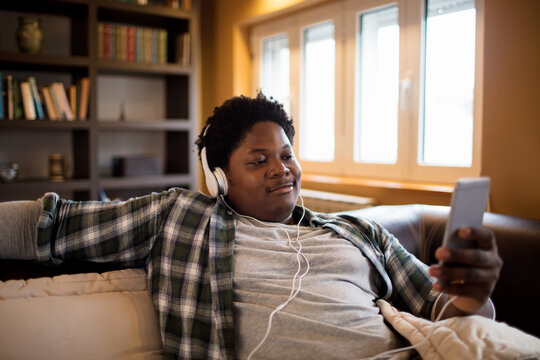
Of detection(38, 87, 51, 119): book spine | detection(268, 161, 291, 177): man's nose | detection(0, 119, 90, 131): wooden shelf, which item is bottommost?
detection(268, 161, 291, 177): man's nose

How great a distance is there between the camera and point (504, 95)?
6.67 ft

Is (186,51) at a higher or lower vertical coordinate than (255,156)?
higher

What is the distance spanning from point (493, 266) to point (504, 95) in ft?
4.34

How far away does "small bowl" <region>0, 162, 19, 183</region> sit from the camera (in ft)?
10.1

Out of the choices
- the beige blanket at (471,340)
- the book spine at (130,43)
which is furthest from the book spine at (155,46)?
the beige blanket at (471,340)

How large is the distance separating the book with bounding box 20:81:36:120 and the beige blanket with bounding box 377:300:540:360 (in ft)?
9.19

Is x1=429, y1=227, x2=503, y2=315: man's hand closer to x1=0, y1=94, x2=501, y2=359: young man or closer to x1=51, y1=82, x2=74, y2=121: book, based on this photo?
x1=0, y1=94, x2=501, y2=359: young man

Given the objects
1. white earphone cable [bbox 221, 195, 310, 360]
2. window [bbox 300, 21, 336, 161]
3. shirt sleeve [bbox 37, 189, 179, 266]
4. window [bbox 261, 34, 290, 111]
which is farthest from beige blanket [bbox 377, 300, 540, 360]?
window [bbox 261, 34, 290, 111]

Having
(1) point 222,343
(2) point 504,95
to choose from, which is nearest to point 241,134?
(1) point 222,343

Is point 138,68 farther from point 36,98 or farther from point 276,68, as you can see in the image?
point 276,68

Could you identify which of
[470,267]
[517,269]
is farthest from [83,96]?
[470,267]

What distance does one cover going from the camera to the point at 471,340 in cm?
99

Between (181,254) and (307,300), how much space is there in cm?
33

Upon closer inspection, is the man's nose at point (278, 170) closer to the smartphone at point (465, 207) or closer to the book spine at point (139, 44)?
the smartphone at point (465, 207)
